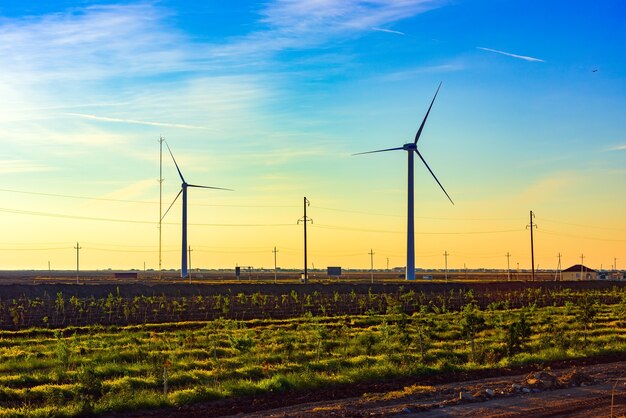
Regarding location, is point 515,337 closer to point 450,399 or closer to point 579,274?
point 450,399

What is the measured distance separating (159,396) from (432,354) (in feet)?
48.3

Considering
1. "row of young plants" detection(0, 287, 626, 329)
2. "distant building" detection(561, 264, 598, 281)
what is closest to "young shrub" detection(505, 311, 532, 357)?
"row of young plants" detection(0, 287, 626, 329)

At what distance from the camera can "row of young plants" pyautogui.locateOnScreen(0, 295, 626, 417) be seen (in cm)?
2422

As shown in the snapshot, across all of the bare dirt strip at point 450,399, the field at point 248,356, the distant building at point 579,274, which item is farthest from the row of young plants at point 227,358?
the distant building at point 579,274

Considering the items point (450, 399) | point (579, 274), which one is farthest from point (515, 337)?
point (579, 274)

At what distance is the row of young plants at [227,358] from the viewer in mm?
24219

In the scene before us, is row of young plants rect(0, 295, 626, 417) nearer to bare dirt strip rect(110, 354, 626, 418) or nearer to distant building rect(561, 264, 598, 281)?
bare dirt strip rect(110, 354, 626, 418)

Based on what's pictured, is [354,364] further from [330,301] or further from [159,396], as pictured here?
[330,301]

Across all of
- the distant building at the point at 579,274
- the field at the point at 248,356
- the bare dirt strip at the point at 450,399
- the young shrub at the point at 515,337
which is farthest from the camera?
the distant building at the point at 579,274

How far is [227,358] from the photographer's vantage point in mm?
34062

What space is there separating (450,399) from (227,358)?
1462 cm

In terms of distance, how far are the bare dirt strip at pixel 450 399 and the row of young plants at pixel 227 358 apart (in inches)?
49.2

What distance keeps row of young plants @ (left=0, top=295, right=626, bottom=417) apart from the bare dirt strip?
4.10 feet

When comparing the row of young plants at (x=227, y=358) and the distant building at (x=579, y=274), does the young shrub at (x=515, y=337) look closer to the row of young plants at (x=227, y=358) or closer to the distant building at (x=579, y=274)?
the row of young plants at (x=227, y=358)
